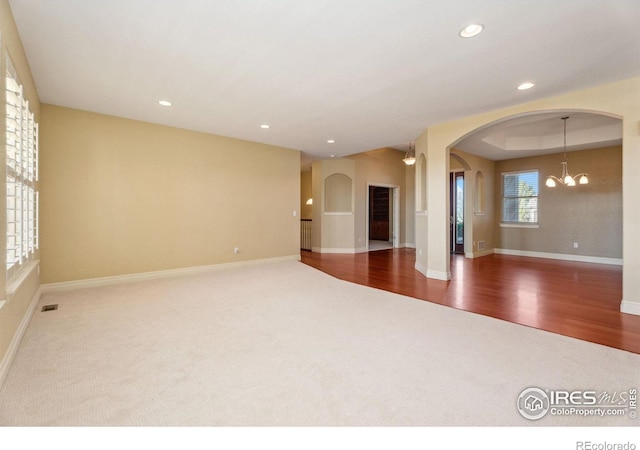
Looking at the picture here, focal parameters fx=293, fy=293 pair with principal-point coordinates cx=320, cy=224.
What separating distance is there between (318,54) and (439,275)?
4.03 meters

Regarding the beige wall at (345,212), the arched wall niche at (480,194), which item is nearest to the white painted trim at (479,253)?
the arched wall niche at (480,194)

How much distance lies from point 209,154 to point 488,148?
6240 millimetres

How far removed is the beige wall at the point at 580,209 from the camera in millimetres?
6453

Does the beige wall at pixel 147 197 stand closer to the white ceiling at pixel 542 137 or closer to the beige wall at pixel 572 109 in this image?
the beige wall at pixel 572 109

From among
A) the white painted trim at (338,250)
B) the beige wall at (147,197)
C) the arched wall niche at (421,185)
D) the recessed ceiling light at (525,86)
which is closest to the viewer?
the recessed ceiling light at (525,86)

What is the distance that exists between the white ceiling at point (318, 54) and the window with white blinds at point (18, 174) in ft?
1.77

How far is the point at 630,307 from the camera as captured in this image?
3359 mm

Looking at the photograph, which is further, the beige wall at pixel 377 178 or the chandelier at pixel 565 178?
the beige wall at pixel 377 178

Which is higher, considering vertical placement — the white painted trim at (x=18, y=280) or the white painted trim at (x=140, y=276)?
the white painted trim at (x=18, y=280)

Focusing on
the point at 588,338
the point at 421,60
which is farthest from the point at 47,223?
the point at 588,338

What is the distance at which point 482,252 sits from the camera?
7.82 m

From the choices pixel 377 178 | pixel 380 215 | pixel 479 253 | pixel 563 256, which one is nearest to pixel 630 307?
pixel 479 253

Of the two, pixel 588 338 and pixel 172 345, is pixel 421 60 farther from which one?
pixel 172 345

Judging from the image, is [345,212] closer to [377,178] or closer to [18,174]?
[377,178]
